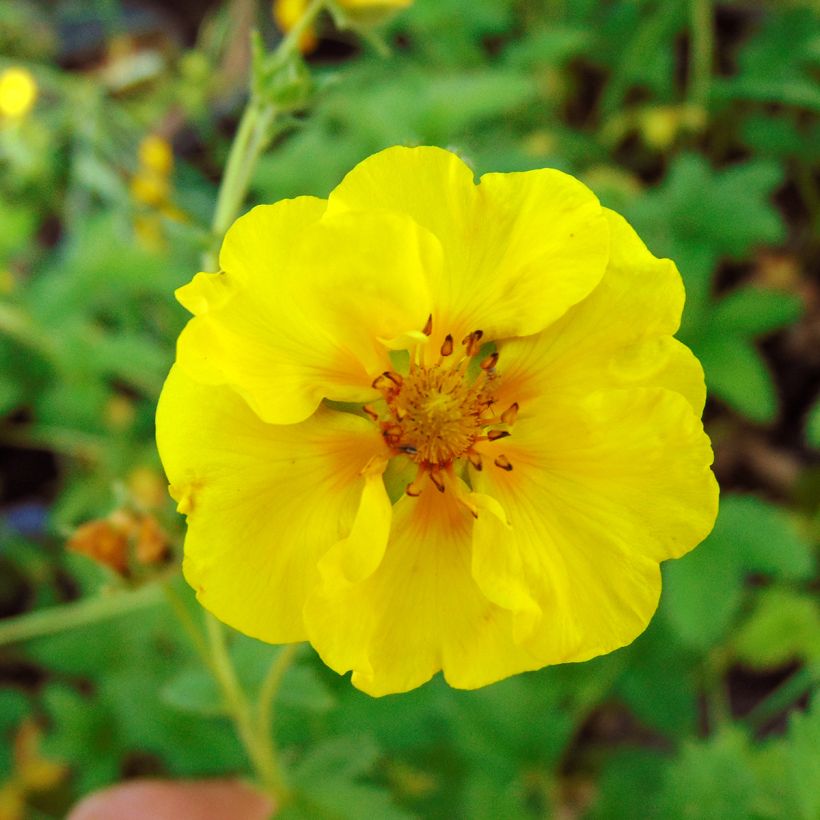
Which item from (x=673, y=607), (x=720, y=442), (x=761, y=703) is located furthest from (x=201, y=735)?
(x=720, y=442)

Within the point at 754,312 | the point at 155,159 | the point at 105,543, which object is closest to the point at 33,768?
the point at 105,543

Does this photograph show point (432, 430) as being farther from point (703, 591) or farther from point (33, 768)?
point (33, 768)

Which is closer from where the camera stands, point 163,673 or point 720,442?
point 163,673

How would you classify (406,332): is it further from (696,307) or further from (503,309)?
(696,307)

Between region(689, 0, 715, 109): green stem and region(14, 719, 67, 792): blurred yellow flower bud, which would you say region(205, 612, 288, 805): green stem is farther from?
region(689, 0, 715, 109): green stem

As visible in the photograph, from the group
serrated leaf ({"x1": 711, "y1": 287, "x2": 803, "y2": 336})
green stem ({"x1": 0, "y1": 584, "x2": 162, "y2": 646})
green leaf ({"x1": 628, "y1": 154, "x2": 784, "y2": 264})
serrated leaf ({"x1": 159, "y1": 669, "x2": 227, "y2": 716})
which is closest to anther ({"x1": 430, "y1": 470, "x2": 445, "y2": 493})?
serrated leaf ({"x1": 159, "y1": 669, "x2": 227, "y2": 716})

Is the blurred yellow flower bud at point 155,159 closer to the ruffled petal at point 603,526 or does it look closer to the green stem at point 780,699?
the ruffled petal at point 603,526

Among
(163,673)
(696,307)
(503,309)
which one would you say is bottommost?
(163,673)
